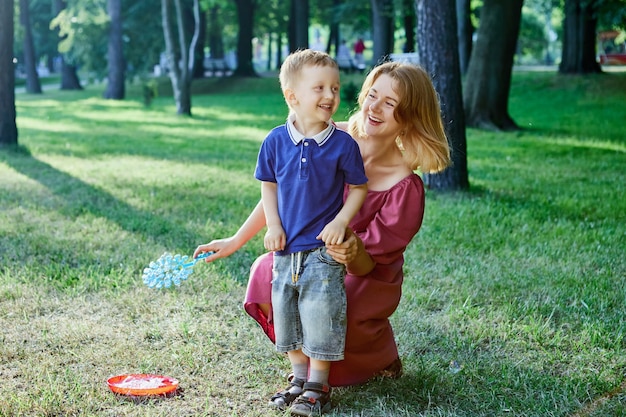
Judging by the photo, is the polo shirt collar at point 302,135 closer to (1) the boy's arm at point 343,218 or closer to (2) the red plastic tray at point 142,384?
(1) the boy's arm at point 343,218

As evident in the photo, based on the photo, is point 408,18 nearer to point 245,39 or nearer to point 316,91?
point 245,39

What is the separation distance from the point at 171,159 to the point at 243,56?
23.7 meters

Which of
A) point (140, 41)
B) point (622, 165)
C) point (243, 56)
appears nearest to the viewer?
point (622, 165)

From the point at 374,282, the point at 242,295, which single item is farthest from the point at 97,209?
the point at 374,282

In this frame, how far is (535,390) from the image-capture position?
11.5ft

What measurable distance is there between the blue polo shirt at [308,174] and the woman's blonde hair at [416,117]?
0.44 meters

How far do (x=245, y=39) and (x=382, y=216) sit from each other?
3148 centimetres

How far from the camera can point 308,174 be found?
311cm

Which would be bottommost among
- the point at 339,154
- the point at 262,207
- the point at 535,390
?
the point at 535,390

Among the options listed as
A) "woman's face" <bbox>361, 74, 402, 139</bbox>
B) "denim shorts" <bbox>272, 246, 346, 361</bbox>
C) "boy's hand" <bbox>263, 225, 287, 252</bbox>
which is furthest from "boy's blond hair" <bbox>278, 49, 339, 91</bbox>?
"denim shorts" <bbox>272, 246, 346, 361</bbox>

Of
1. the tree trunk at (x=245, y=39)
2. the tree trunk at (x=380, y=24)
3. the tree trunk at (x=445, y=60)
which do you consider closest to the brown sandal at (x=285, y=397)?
the tree trunk at (x=445, y=60)

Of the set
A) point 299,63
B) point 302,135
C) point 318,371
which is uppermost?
point 299,63

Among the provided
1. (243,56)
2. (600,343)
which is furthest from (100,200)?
(243,56)

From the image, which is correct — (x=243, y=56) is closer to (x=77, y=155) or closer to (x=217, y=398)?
(x=77, y=155)
